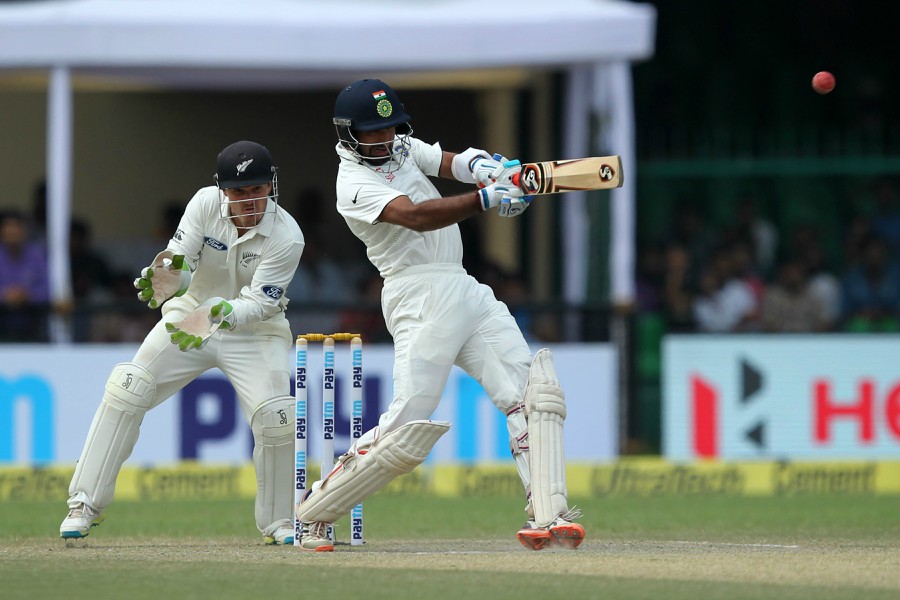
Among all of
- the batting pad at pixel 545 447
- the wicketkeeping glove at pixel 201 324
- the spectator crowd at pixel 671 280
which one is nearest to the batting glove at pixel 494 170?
the batting pad at pixel 545 447

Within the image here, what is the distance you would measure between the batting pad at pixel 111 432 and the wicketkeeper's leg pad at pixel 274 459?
409 millimetres

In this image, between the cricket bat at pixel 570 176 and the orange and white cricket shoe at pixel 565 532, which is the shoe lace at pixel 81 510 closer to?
the orange and white cricket shoe at pixel 565 532

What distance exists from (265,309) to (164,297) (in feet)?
1.20

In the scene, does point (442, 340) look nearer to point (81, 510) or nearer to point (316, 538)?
point (316, 538)

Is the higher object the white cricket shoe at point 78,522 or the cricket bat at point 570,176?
the cricket bat at point 570,176

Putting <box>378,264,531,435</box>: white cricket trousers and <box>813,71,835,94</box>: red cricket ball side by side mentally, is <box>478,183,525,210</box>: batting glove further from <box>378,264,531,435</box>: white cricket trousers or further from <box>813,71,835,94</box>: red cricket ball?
<box>813,71,835,94</box>: red cricket ball

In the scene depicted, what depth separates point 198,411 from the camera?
9039mm

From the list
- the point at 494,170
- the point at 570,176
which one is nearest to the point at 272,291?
the point at 494,170

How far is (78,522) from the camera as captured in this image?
575cm

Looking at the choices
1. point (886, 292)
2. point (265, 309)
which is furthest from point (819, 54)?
point (265, 309)

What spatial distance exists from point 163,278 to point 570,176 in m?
1.50

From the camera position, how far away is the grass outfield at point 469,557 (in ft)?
14.8

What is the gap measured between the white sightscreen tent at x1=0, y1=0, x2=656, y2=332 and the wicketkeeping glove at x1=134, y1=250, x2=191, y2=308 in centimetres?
392

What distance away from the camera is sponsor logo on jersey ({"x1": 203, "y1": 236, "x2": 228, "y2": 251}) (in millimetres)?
5895
